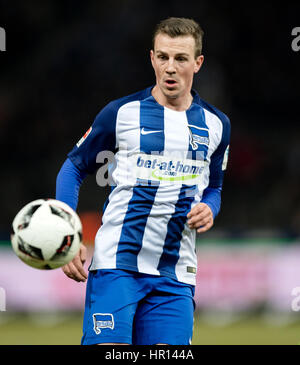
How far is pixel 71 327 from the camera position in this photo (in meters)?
9.70

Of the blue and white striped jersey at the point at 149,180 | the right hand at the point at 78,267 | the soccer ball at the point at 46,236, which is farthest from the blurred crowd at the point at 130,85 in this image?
the soccer ball at the point at 46,236

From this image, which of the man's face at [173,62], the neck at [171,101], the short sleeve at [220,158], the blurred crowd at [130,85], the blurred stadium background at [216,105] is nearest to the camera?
the man's face at [173,62]

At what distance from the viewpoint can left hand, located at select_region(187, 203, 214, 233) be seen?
413 cm

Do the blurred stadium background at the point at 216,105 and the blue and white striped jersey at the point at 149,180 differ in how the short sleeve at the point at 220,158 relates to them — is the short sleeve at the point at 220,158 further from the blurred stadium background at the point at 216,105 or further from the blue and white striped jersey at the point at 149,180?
the blurred stadium background at the point at 216,105

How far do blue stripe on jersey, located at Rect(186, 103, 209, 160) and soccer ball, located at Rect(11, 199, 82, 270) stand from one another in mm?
918

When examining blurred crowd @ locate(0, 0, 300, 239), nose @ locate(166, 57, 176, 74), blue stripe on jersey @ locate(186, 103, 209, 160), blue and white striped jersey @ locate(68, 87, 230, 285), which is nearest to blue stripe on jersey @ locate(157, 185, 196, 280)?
blue and white striped jersey @ locate(68, 87, 230, 285)

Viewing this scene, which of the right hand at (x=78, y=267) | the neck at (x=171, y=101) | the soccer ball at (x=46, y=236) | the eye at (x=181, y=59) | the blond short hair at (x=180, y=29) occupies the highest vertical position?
the blond short hair at (x=180, y=29)

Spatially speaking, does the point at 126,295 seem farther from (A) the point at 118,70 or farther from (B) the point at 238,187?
(A) the point at 118,70

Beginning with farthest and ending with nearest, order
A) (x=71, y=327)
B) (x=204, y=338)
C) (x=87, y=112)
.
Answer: (x=87, y=112)
(x=71, y=327)
(x=204, y=338)

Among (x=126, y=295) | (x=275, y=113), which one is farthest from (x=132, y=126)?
(x=275, y=113)

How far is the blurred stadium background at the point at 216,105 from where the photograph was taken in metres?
10.1

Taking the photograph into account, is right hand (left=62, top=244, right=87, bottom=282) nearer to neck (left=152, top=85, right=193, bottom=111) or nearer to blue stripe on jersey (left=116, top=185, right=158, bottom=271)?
blue stripe on jersey (left=116, top=185, right=158, bottom=271)

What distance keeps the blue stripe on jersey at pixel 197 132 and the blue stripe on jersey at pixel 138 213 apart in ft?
0.67

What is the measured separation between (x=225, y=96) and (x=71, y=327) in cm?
629
